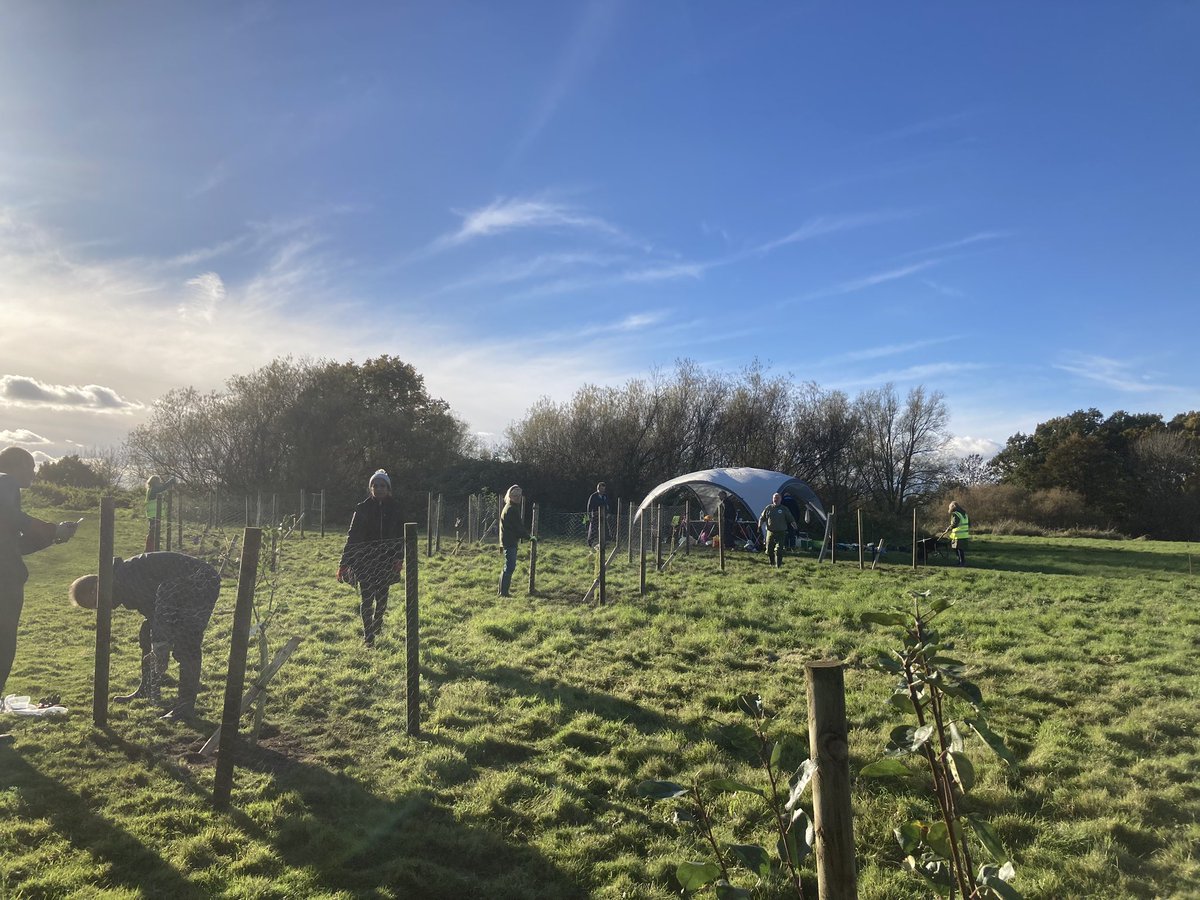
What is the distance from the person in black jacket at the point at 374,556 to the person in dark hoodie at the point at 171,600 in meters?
1.79

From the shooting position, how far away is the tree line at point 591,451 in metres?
32.0

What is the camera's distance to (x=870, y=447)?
35875mm

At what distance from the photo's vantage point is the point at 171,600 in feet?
18.6

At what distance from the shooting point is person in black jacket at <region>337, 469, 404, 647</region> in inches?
300

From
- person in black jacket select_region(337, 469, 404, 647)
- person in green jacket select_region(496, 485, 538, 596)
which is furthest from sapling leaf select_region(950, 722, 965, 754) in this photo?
person in green jacket select_region(496, 485, 538, 596)

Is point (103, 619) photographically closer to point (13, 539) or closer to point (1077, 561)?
point (13, 539)

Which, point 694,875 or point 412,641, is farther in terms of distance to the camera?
point 412,641

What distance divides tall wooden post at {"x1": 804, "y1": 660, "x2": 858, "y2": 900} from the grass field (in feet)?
5.84

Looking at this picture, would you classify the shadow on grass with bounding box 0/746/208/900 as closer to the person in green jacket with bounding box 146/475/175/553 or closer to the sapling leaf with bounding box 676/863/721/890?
the sapling leaf with bounding box 676/863/721/890

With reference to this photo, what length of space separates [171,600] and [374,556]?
225cm

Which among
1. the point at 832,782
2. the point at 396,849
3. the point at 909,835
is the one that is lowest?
the point at 396,849

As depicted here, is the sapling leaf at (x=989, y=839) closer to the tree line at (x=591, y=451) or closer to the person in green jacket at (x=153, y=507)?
the person in green jacket at (x=153, y=507)

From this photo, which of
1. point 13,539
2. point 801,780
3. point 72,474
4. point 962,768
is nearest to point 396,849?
point 801,780

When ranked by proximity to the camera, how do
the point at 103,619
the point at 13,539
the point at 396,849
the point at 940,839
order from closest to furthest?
the point at 940,839, the point at 396,849, the point at 13,539, the point at 103,619
